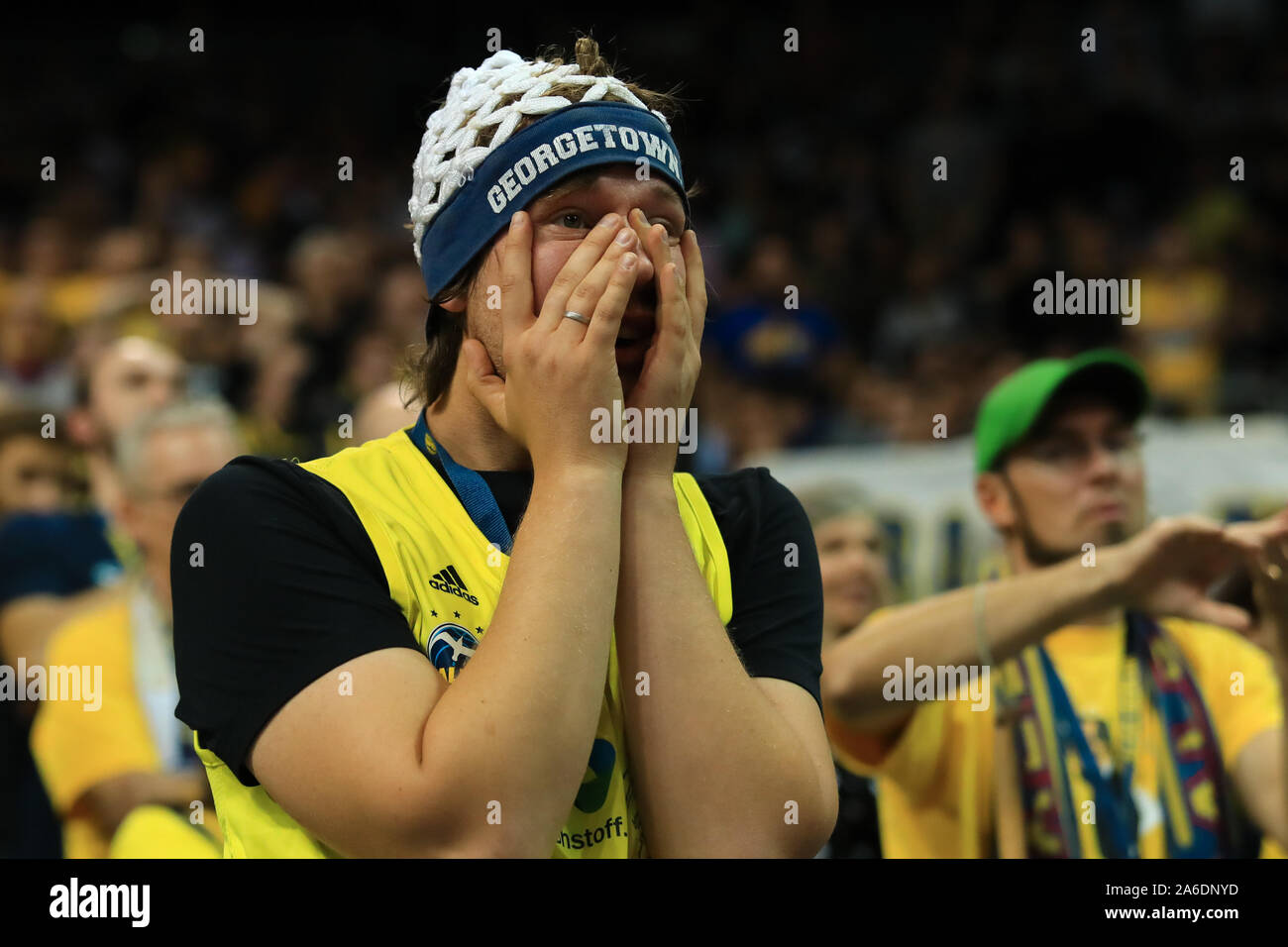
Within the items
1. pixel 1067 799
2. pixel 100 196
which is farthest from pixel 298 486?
pixel 100 196

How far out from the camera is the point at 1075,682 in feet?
12.0

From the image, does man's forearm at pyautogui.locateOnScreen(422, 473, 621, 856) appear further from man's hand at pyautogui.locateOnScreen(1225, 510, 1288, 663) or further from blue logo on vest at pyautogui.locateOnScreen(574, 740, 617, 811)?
man's hand at pyautogui.locateOnScreen(1225, 510, 1288, 663)

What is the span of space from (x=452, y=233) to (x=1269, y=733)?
2.40 meters

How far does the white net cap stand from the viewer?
2.18 m

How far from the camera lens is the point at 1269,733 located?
3.53m

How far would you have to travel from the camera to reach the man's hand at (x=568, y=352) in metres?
1.92

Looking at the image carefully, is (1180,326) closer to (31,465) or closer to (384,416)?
(384,416)

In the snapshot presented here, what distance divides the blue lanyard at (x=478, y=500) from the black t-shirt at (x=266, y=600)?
20 cm

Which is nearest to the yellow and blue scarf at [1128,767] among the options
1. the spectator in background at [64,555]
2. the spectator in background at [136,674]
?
the spectator in background at [136,674]

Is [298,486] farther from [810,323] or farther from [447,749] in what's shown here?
[810,323]

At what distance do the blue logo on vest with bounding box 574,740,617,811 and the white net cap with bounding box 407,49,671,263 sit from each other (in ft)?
2.85

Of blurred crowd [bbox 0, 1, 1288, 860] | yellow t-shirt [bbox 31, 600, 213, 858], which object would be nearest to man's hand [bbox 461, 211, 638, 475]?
yellow t-shirt [bbox 31, 600, 213, 858]

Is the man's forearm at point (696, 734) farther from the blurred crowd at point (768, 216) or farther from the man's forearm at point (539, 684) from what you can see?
the blurred crowd at point (768, 216)

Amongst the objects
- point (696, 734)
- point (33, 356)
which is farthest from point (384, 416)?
point (33, 356)
